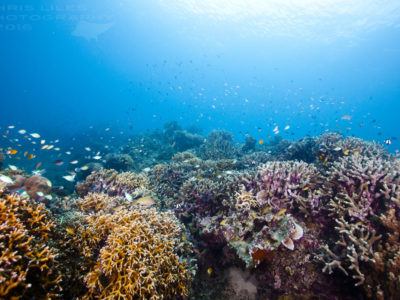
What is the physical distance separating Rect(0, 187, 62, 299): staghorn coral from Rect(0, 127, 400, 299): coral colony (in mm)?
14

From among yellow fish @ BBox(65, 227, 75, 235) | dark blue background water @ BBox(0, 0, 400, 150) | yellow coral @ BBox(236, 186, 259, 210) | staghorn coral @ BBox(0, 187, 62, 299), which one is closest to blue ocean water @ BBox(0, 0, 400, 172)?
dark blue background water @ BBox(0, 0, 400, 150)

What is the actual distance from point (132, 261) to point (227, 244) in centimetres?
208

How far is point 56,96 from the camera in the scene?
16525cm

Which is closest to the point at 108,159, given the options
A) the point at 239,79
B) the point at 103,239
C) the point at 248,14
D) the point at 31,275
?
the point at 103,239

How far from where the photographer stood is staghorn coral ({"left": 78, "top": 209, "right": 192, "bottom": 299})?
9.64 feet

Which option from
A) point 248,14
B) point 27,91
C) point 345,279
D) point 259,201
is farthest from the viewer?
point 27,91

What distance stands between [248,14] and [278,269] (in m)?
53.5

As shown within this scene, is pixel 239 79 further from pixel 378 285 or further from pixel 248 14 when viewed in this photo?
pixel 378 285

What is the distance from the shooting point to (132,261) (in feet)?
10.2

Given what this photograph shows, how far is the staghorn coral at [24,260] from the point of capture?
2074 millimetres

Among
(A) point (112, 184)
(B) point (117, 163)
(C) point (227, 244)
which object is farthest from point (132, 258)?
(B) point (117, 163)

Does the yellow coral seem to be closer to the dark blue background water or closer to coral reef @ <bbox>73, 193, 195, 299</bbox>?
coral reef @ <bbox>73, 193, 195, 299</bbox>

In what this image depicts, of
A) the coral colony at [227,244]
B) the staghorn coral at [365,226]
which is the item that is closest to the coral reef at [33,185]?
the coral colony at [227,244]

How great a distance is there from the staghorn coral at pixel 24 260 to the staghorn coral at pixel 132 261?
66 cm
